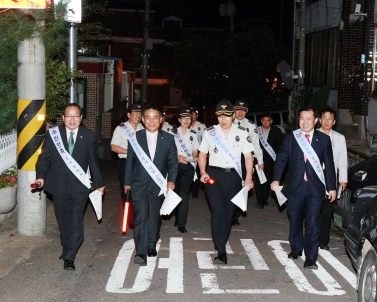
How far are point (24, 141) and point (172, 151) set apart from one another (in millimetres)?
2094

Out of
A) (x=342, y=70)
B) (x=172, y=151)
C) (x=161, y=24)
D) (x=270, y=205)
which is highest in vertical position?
(x=161, y=24)

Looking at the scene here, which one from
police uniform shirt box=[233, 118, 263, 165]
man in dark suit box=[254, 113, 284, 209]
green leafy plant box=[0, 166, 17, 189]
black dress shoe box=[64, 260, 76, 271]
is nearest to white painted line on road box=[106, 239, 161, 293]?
black dress shoe box=[64, 260, 76, 271]

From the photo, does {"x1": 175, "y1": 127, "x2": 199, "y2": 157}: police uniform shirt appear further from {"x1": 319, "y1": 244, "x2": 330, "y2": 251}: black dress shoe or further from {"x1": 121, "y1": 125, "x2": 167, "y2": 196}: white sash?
{"x1": 319, "y1": 244, "x2": 330, "y2": 251}: black dress shoe

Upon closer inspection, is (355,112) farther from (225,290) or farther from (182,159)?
(225,290)

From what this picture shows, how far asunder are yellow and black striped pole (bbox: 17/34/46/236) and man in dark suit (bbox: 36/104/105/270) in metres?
1.31

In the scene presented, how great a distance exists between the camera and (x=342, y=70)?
21.7 metres

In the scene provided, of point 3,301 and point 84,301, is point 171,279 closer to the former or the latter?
point 84,301

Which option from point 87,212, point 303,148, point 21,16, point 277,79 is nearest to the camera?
point 303,148

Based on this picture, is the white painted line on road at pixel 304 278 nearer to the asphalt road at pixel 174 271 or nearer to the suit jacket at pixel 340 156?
the asphalt road at pixel 174 271

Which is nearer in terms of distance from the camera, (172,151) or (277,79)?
(172,151)

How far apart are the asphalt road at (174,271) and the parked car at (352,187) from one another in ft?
1.48

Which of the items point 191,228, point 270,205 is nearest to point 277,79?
point 270,205

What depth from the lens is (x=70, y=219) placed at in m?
8.43

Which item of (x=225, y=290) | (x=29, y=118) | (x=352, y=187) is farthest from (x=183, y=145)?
(x=225, y=290)
